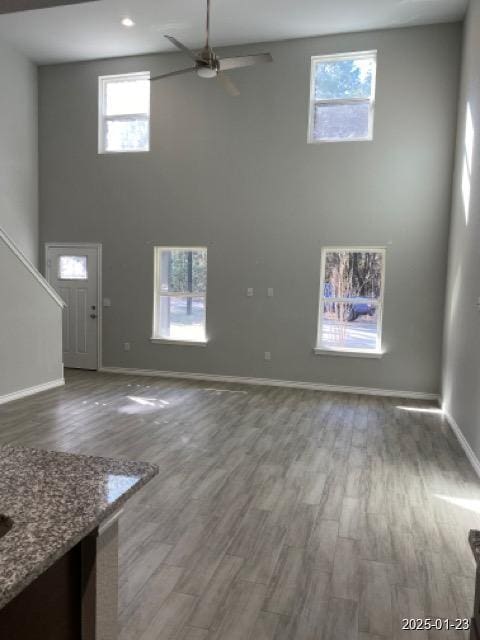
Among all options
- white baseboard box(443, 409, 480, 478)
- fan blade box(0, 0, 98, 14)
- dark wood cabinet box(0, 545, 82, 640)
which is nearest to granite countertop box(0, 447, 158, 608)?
dark wood cabinet box(0, 545, 82, 640)

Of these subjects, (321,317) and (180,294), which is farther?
(180,294)

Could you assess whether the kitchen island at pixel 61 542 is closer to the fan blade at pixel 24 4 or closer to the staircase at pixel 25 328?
the fan blade at pixel 24 4

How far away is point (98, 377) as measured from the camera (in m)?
7.52

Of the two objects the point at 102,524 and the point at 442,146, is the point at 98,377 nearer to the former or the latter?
the point at 442,146

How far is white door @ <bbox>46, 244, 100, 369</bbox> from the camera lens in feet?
26.2

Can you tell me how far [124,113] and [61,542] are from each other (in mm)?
7880

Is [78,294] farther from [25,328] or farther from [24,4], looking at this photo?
[24,4]

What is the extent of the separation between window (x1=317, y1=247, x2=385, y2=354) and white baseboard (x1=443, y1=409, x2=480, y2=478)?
1.55m

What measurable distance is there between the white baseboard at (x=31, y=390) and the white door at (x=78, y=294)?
1.18m

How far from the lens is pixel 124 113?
776 cm

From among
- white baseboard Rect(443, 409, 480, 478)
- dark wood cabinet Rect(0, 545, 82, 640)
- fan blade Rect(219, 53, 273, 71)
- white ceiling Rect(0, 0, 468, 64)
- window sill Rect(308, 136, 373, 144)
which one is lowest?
white baseboard Rect(443, 409, 480, 478)

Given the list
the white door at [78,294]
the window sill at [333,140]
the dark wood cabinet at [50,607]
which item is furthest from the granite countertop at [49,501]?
the white door at [78,294]

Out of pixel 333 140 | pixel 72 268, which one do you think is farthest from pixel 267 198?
pixel 72 268

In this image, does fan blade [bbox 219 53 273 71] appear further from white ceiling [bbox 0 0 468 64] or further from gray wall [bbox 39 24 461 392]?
gray wall [bbox 39 24 461 392]
